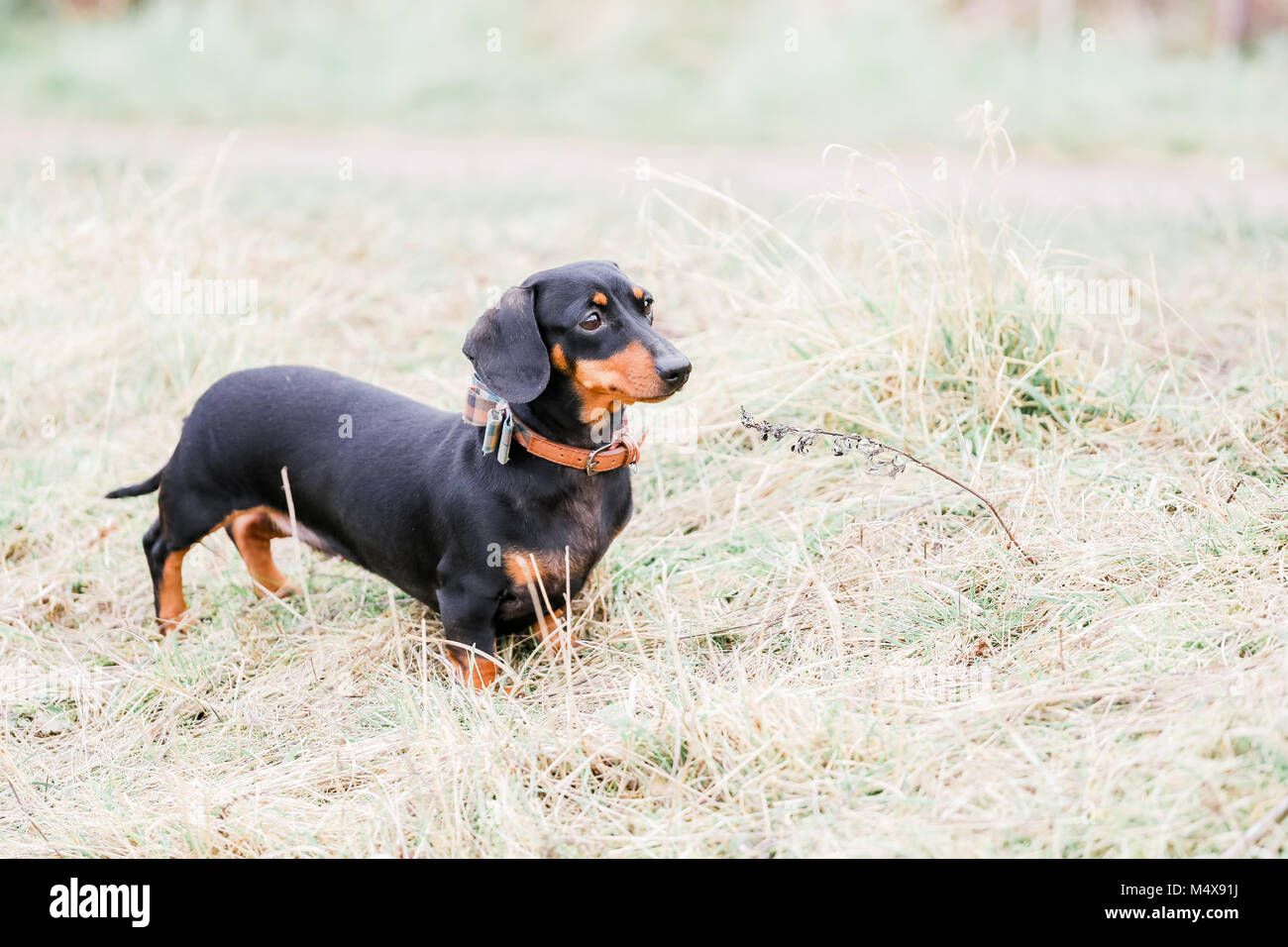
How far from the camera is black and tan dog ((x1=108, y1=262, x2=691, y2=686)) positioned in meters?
2.98

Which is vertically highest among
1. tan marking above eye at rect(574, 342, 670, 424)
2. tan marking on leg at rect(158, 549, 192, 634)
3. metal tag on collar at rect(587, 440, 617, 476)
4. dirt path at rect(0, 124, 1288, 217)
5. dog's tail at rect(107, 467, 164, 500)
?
dirt path at rect(0, 124, 1288, 217)

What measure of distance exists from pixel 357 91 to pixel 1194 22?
22.8ft

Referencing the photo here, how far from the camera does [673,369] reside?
283 cm

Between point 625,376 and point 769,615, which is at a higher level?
point 625,376

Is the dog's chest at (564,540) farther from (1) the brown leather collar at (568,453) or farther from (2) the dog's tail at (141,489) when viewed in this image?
(2) the dog's tail at (141,489)

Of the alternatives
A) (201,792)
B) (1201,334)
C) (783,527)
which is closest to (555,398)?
(783,527)

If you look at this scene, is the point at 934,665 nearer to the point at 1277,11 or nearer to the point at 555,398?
the point at 555,398

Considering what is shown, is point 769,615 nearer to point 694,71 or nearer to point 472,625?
point 472,625

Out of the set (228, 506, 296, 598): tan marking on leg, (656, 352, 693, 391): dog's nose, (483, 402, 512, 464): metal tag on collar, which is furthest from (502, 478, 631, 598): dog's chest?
(228, 506, 296, 598): tan marking on leg

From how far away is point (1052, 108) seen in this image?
848 centimetres

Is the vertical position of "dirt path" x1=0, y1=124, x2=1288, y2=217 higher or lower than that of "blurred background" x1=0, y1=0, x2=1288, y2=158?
lower

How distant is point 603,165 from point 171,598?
5046 mm

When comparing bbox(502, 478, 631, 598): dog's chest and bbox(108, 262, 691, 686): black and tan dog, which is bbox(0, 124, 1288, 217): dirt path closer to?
bbox(108, 262, 691, 686): black and tan dog

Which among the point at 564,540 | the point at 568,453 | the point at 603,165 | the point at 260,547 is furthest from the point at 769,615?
the point at 603,165
